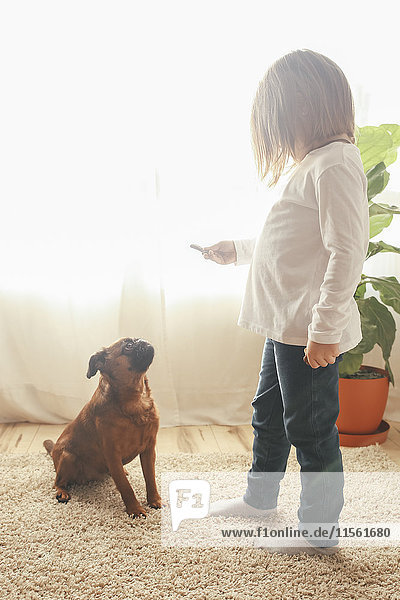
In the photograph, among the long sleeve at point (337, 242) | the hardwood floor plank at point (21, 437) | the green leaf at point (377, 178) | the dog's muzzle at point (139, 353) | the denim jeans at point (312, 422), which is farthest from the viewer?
A: the hardwood floor plank at point (21, 437)

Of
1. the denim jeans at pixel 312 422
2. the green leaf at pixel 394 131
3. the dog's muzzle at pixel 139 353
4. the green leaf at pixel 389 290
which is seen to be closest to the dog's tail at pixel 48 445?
the dog's muzzle at pixel 139 353

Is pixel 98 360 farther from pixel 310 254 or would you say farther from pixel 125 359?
pixel 310 254

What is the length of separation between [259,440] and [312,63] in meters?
0.86

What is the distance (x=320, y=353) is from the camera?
1.18 m

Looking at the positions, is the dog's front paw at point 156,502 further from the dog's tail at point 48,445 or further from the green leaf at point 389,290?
the green leaf at point 389,290

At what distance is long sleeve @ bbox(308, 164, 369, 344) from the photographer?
1161mm

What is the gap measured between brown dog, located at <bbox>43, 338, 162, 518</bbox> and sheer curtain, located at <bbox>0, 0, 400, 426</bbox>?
570 millimetres

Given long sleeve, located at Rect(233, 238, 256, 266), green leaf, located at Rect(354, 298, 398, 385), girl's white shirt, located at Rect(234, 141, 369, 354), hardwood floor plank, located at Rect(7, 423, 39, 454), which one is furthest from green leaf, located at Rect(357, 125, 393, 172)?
hardwood floor plank, located at Rect(7, 423, 39, 454)

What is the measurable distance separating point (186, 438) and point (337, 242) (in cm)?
115

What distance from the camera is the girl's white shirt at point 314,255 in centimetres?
117

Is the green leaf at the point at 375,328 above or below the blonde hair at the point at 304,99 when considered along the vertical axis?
below

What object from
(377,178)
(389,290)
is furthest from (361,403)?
(377,178)

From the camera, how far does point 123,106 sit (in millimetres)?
2033

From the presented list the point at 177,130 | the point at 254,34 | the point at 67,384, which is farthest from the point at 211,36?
the point at 67,384
